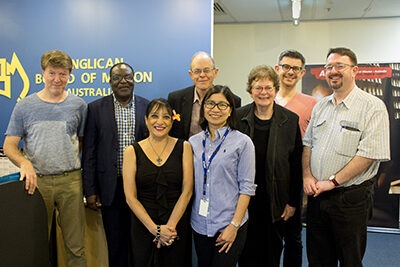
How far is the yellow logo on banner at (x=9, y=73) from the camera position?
336 cm

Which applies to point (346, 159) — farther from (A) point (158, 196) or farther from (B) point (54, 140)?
(B) point (54, 140)

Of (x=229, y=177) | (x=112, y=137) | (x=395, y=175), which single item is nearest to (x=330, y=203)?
(x=229, y=177)

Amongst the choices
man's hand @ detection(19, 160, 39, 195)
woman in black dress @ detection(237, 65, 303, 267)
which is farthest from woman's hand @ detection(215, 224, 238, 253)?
man's hand @ detection(19, 160, 39, 195)

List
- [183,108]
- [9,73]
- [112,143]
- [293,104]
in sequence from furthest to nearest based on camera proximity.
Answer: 1. [9,73]
2. [293,104]
3. [183,108]
4. [112,143]

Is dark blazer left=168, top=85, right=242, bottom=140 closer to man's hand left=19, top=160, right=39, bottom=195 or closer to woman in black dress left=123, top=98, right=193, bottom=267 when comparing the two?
woman in black dress left=123, top=98, right=193, bottom=267

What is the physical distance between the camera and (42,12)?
3.29 m

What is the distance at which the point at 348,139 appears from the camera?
2.09 m

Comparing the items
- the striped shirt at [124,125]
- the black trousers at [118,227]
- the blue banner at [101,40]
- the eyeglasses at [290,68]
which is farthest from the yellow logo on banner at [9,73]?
the eyeglasses at [290,68]

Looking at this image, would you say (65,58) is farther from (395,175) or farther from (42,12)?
(395,175)

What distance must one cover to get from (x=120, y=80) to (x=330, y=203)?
170 centimetres

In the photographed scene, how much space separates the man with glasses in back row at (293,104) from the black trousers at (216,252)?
574 millimetres

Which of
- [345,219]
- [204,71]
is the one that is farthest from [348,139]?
[204,71]

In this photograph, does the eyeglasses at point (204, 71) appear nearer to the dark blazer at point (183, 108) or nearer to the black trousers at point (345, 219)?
the dark blazer at point (183, 108)

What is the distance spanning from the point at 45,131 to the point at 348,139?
80.5 inches
